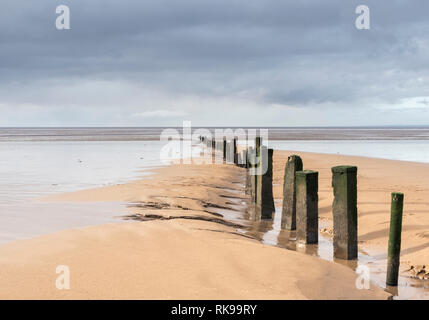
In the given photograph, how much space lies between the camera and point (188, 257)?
6.48m

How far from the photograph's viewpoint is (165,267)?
6.01 metres

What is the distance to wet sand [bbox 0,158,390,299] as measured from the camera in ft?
17.4

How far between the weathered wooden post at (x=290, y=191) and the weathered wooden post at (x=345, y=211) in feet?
6.00

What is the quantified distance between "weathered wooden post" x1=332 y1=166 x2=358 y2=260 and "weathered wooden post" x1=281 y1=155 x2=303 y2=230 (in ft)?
6.00

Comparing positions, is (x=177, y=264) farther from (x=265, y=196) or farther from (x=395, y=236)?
(x=265, y=196)

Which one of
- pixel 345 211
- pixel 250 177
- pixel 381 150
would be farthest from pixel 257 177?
pixel 381 150

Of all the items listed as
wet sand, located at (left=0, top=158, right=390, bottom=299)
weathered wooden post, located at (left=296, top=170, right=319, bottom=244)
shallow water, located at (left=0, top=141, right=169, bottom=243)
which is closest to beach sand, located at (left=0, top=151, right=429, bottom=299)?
wet sand, located at (left=0, top=158, right=390, bottom=299)

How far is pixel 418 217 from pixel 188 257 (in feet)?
20.4

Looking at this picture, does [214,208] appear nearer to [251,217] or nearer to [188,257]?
[251,217]

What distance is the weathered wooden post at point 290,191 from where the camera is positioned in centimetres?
982

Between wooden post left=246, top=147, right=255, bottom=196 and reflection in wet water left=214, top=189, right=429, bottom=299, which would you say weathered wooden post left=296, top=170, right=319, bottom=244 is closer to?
reflection in wet water left=214, top=189, right=429, bottom=299

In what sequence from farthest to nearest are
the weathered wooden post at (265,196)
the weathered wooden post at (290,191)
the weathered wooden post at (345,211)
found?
the weathered wooden post at (265,196) → the weathered wooden post at (290,191) → the weathered wooden post at (345,211)

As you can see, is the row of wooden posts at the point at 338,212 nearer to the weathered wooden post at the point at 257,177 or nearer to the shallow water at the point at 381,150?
the weathered wooden post at the point at 257,177

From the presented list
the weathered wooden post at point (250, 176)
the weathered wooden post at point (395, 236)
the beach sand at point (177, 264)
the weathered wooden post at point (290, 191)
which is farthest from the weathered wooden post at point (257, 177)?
the weathered wooden post at point (395, 236)
